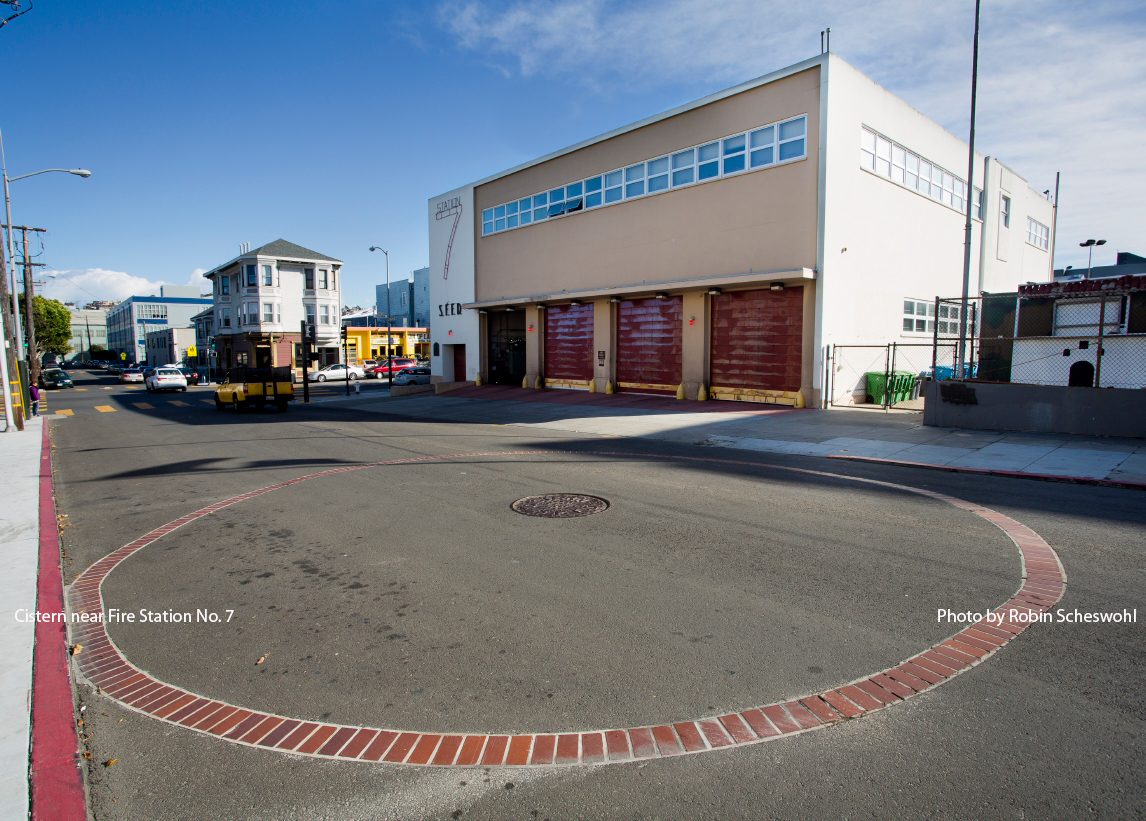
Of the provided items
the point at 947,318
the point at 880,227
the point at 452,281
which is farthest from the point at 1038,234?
the point at 452,281

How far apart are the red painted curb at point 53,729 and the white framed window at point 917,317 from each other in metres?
26.0

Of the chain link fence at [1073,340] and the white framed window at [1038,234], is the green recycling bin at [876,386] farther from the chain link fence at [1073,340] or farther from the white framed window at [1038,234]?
the white framed window at [1038,234]

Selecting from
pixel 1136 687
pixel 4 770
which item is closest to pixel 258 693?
pixel 4 770

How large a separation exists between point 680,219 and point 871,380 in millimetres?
9089

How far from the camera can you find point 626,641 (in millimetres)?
4074

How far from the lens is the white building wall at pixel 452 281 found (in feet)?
113

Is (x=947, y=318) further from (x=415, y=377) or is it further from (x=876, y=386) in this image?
(x=415, y=377)

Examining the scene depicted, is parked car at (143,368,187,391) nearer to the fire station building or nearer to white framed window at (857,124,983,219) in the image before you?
the fire station building

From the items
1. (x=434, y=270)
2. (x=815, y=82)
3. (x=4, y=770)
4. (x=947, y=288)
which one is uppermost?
(x=815, y=82)

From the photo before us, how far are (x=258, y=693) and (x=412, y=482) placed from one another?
5.81 metres

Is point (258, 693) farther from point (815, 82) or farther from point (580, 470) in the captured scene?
point (815, 82)

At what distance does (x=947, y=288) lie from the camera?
2677 cm

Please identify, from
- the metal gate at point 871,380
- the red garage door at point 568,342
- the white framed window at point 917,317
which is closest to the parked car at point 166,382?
the red garage door at point 568,342

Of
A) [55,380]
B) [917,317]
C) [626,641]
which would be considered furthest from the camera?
[55,380]
